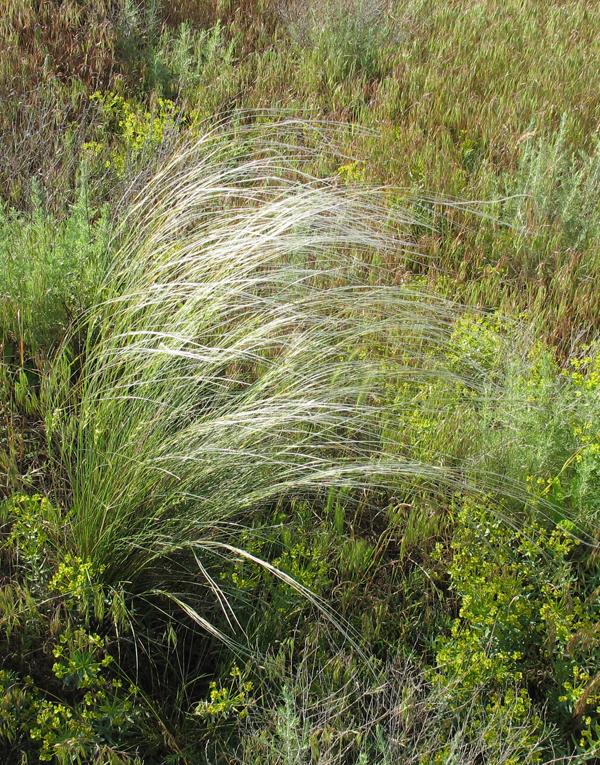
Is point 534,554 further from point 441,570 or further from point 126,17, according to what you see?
point 126,17

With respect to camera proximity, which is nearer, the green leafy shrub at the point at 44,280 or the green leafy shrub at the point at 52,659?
the green leafy shrub at the point at 52,659

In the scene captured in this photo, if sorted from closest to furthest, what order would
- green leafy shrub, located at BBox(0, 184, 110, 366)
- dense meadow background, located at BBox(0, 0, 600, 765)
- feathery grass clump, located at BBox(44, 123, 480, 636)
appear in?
1. dense meadow background, located at BBox(0, 0, 600, 765)
2. feathery grass clump, located at BBox(44, 123, 480, 636)
3. green leafy shrub, located at BBox(0, 184, 110, 366)

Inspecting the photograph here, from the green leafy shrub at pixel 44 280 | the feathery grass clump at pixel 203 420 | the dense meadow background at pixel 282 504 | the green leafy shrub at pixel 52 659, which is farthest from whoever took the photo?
the green leafy shrub at pixel 44 280

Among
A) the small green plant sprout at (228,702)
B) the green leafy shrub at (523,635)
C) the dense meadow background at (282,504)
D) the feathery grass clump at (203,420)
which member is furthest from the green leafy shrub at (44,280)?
the green leafy shrub at (523,635)

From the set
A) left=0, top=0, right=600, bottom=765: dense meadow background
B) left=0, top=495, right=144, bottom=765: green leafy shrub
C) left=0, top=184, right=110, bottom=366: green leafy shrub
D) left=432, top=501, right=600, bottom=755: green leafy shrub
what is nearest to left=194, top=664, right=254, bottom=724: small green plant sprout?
left=0, top=0, right=600, bottom=765: dense meadow background

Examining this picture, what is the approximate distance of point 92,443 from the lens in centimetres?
236

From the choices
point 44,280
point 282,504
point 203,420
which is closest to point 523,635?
point 282,504

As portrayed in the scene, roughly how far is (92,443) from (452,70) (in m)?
4.48

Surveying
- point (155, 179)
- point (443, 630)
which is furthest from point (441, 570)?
point (155, 179)

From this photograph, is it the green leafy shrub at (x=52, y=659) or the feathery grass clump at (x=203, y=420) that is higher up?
the feathery grass clump at (x=203, y=420)

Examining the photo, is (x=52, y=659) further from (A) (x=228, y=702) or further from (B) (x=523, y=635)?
(B) (x=523, y=635)

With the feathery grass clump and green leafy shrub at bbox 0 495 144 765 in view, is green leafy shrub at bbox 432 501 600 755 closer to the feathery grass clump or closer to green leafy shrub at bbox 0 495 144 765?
the feathery grass clump

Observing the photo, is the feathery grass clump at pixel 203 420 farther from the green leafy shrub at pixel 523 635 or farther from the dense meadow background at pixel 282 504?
the green leafy shrub at pixel 523 635

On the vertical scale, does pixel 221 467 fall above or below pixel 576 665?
above
